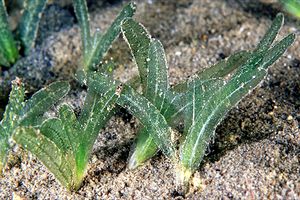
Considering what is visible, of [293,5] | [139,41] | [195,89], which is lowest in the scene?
[293,5]

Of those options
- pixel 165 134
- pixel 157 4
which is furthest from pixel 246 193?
pixel 157 4

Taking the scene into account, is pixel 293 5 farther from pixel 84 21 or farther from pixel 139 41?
pixel 84 21

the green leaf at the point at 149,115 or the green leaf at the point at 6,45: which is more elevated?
the green leaf at the point at 6,45

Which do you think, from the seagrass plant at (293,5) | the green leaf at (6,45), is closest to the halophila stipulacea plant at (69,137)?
the green leaf at (6,45)

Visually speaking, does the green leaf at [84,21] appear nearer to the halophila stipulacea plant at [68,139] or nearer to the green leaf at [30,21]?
the green leaf at [30,21]

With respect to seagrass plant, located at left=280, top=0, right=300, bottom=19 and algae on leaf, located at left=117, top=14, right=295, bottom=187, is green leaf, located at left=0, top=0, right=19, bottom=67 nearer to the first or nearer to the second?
algae on leaf, located at left=117, top=14, right=295, bottom=187

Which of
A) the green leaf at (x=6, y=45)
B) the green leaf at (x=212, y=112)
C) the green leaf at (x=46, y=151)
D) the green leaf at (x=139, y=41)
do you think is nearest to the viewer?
the green leaf at (x=46, y=151)

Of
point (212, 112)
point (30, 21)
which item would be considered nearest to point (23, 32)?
point (30, 21)

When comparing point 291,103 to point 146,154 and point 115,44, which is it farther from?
point 115,44
